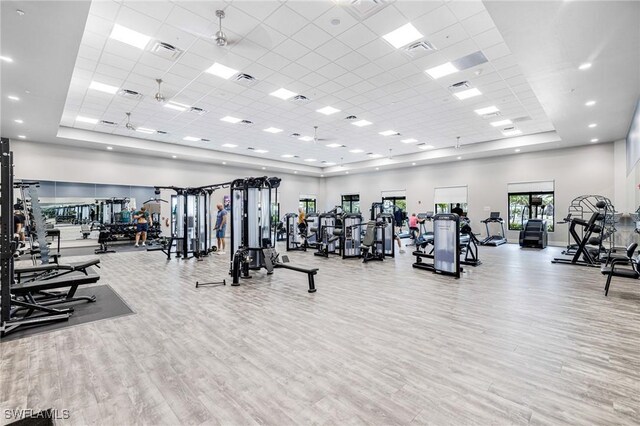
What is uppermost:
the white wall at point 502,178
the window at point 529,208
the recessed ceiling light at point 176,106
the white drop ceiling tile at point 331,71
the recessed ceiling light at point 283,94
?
the recessed ceiling light at point 283,94

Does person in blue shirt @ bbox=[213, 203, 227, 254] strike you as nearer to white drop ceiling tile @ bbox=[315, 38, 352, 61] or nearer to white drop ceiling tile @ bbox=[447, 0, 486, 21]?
white drop ceiling tile @ bbox=[315, 38, 352, 61]

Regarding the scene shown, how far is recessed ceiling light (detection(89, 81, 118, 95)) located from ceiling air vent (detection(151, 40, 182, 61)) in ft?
7.51

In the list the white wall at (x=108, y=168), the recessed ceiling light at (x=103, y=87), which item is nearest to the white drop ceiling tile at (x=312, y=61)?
the recessed ceiling light at (x=103, y=87)

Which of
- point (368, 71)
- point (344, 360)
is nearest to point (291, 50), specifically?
point (368, 71)

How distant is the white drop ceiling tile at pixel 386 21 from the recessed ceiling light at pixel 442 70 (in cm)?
171

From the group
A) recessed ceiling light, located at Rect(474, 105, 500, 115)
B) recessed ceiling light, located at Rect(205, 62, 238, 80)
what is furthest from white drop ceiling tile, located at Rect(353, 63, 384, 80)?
recessed ceiling light, located at Rect(474, 105, 500, 115)

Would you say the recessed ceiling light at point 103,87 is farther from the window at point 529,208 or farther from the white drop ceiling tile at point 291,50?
the window at point 529,208

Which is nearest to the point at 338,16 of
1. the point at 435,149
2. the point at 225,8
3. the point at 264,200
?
the point at 225,8

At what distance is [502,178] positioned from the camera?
42.0 feet

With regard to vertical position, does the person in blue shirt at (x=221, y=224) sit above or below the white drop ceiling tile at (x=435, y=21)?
below

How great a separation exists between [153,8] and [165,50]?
1.11 meters

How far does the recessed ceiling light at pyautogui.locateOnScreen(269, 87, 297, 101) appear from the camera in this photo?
6940 millimetres

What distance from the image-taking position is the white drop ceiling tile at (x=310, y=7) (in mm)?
3973

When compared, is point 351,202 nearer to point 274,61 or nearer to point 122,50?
point 274,61
